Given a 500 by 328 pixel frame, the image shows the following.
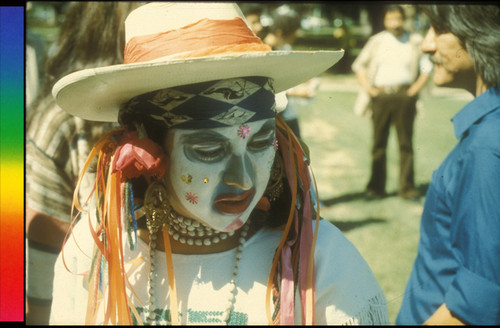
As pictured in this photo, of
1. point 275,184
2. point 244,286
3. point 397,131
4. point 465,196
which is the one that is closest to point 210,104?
point 275,184

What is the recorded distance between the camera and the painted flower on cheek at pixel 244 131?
4.85 feet

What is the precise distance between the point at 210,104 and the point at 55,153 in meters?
1.01

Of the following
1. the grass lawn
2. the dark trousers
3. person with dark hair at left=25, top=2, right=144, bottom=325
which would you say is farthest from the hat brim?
the dark trousers

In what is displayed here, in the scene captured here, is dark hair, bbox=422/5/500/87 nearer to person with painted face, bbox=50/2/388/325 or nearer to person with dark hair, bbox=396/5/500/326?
person with dark hair, bbox=396/5/500/326

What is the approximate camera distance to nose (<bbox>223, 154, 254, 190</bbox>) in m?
1.47

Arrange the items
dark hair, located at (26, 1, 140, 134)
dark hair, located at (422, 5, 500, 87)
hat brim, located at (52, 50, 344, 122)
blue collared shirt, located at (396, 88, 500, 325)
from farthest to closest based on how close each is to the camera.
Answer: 1. dark hair, located at (26, 1, 140, 134)
2. dark hair, located at (422, 5, 500, 87)
3. blue collared shirt, located at (396, 88, 500, 325)
4. hat brim, located at (52, 50, 344, 122)

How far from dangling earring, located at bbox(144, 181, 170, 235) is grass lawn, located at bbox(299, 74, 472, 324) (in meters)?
1.51

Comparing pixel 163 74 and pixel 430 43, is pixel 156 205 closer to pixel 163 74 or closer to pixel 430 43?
pixel 163 74

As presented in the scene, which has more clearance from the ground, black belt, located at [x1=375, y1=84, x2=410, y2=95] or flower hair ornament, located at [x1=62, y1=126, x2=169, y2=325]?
flower hair ornament, located at [x1=62, y1=126, x2=169, y2=325]

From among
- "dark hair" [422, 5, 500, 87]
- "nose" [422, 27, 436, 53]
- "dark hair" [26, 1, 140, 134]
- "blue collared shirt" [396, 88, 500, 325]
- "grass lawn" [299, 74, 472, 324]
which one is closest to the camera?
"blue collared shirt" [396, 88, 500, 325]

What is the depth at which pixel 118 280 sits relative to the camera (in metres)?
1.54

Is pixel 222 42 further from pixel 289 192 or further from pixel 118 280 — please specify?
pixel 118 280

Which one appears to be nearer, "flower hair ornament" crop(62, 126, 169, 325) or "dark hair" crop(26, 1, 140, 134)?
"flower hair ornament" crop(62, 126, 169, 325)

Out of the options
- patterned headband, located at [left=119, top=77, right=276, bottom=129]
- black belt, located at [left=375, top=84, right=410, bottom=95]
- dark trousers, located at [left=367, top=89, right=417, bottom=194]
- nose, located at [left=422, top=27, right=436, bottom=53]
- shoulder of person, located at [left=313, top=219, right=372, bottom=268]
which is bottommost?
dark trousers, located at [left=367, top=89, right=417, bottom=194]
